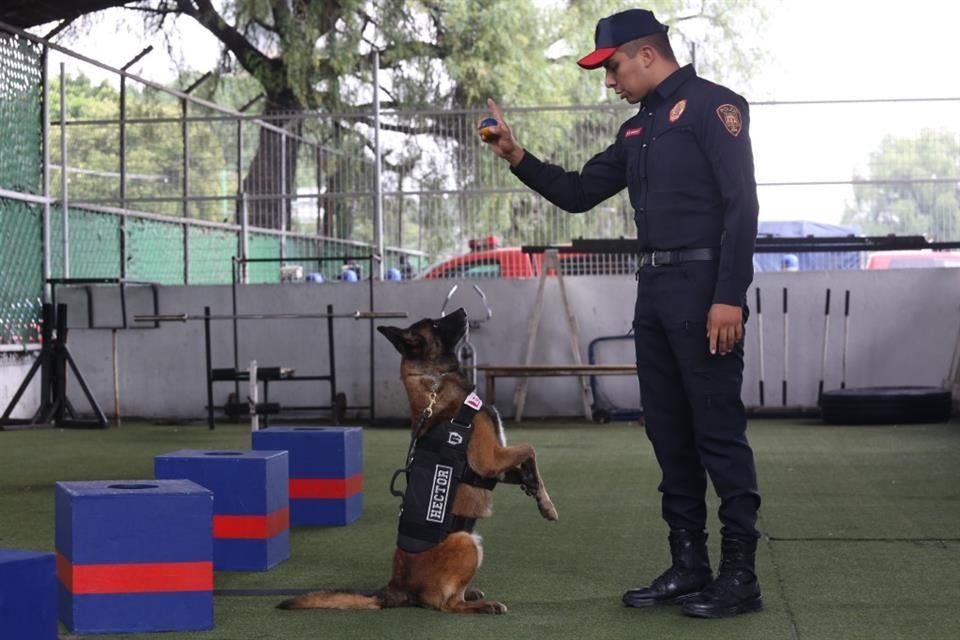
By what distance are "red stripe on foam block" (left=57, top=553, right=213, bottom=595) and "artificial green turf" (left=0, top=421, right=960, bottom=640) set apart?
0.15m

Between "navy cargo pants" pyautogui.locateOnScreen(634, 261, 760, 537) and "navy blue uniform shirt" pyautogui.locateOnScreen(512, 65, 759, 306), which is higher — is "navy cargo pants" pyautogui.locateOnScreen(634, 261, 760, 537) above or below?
below

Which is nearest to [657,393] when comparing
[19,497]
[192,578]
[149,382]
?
Answer: [192,578]

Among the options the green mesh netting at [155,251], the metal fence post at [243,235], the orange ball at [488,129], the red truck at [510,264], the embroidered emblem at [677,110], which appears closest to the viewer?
the embroidered emblem at [677,110]

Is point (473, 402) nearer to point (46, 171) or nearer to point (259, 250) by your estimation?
point (46, 171)

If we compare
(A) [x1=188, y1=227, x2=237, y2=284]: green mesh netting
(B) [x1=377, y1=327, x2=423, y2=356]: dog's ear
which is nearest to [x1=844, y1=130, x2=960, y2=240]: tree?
(A) [x1=188, y1=227, x2=237, y2=284]: green mesh netting

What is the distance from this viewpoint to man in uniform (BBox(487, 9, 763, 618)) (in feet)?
14.2

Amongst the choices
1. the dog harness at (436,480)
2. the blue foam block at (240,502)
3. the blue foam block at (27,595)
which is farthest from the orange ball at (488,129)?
the blue foam block at (27,595)

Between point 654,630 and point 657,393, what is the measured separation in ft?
2.63

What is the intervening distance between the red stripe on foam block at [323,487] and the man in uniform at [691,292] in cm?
230

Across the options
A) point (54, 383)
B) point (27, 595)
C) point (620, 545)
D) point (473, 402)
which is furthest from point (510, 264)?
point (27, 595)

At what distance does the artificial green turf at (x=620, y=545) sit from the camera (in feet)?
14.0

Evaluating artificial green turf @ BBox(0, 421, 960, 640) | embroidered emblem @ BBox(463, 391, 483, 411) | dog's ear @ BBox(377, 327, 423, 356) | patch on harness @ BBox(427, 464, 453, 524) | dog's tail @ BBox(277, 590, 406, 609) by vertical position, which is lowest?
artificial green turf @ BBox(0, 421, 960, 640)

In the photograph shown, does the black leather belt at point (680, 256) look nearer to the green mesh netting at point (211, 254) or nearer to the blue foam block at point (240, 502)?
the blue foam block at point (240, 502)

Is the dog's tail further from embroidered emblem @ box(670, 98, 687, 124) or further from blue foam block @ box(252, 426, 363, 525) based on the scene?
blue foam block @ box(252, 426, 363, 525)
